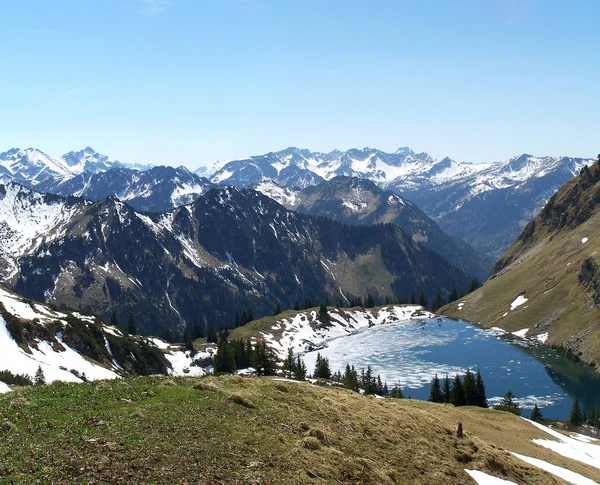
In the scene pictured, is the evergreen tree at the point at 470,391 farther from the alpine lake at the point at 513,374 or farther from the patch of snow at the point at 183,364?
the patch of snow at the point at 183,364

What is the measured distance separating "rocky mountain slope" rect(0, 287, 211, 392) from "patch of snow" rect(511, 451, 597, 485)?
73.5m

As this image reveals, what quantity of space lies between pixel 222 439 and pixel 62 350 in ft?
331

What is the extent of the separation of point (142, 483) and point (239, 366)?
444ft

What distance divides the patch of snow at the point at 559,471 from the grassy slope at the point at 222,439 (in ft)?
14.7

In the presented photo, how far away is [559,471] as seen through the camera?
4806 centimetres

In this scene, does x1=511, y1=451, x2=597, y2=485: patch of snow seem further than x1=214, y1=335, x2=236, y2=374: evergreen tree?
No

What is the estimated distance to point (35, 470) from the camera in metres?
21.6

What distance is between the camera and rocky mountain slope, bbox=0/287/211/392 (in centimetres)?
9838

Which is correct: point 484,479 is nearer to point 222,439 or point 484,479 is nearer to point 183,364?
point 222,439

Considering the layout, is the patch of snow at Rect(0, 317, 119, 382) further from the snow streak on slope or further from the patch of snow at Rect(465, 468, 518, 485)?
the patch of snow at Rect(465, 468, 518, 485)

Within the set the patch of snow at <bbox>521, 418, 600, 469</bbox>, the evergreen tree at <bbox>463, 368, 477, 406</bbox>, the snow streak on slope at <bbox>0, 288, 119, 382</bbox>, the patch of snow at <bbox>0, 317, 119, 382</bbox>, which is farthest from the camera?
the evergreen tree at <bbox>463, 368, 477, 406</bbox>

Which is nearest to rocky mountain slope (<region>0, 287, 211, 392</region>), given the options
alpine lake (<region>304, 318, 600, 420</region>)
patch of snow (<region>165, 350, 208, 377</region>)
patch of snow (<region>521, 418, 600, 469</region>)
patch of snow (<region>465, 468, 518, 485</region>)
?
patch of snow (<region>165, 350, 208, 377</region>)

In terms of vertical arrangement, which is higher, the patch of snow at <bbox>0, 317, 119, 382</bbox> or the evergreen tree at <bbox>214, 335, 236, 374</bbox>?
the patch of snow at <bbox>0, 317, 119, 382</bbox>

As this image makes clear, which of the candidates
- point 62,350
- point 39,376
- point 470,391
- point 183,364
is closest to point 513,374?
point 470,391
